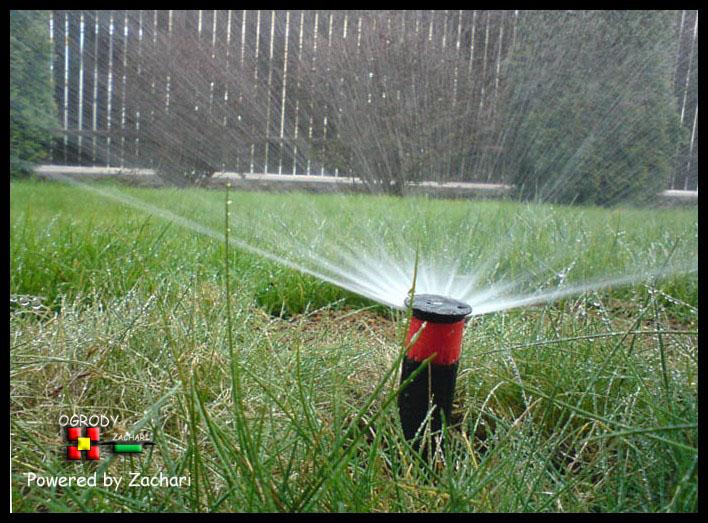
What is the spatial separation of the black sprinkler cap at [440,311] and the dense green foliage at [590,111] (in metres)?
0.76

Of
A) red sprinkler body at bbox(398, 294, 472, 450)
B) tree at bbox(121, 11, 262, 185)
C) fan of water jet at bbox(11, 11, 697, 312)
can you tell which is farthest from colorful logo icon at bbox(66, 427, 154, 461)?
Result: tree at bbox(121, 11, 262, 185)

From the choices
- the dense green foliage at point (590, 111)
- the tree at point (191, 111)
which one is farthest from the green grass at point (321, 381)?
the tree at point (191, 111)

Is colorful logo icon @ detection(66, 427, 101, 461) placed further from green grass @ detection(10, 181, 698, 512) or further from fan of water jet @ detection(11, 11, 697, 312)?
fan of water jet @ detection(11, 11, 697, 312)

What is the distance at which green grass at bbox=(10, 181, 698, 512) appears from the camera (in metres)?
0.42

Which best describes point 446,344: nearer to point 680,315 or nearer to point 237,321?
point 237,321

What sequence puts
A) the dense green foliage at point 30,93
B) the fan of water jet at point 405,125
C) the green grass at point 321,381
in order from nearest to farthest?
the green grass at point 321,381 < the dense green foliage at point 30,93 < the fan of water jet at point 405,125

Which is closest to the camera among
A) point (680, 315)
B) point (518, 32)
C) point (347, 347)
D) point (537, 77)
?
point (347, 347)

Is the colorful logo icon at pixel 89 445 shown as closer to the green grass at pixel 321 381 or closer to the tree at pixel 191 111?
the green grass at pixel 321 381

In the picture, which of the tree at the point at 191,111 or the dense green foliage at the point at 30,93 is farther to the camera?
the tree at the point at 191,111

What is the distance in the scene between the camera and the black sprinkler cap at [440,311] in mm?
466
